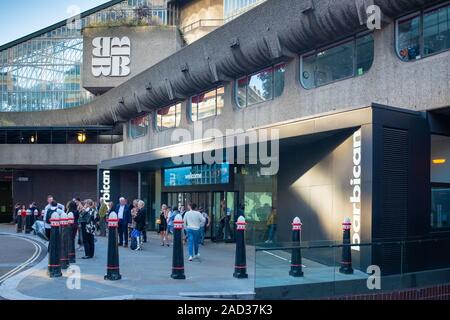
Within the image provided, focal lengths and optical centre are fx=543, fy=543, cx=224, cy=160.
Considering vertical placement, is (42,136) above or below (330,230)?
above

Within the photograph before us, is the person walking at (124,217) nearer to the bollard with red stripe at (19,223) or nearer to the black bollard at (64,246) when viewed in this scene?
the black bollard at (64,246)

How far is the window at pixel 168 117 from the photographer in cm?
2750

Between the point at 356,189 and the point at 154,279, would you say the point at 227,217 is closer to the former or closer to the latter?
the point at 356,189

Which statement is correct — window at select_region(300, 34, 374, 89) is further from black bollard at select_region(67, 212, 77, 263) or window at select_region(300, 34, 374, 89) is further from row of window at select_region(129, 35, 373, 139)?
black bollard at select_region(67, 212, 77, 263)

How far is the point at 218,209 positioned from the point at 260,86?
5765 mm

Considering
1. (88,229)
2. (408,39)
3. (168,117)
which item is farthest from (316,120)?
(168,117)

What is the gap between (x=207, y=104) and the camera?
24656mm

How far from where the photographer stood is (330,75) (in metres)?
17.1

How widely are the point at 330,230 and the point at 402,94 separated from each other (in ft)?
13.6

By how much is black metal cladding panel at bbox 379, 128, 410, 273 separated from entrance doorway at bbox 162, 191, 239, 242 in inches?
362
